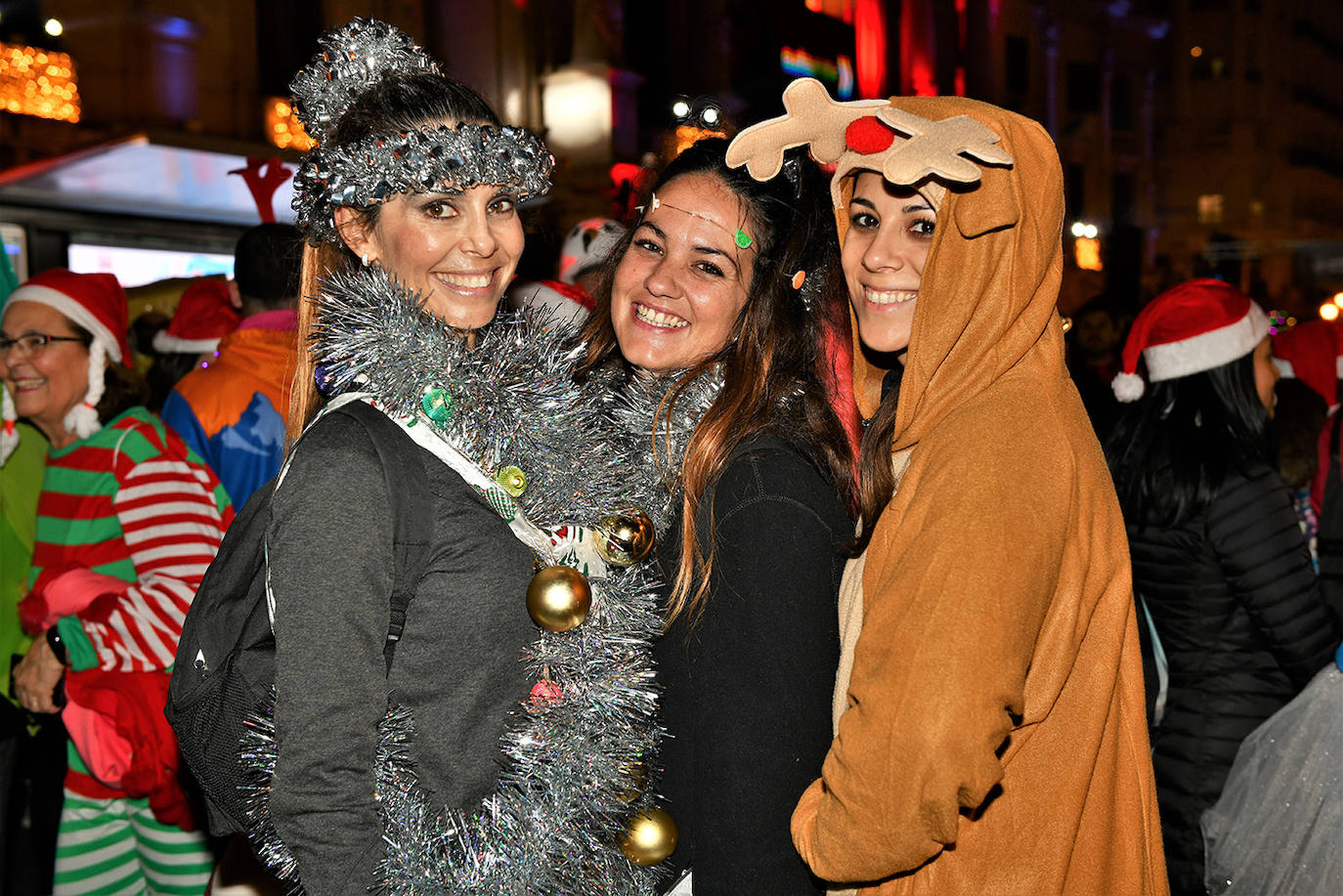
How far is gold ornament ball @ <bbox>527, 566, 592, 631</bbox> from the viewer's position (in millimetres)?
1714

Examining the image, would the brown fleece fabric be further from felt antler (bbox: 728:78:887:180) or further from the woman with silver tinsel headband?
the woman with silver tinsel headband

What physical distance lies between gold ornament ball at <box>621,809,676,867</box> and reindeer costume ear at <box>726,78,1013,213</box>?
1.21 m

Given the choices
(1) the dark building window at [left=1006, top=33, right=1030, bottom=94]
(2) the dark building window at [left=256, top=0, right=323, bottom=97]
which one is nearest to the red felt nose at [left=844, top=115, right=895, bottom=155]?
(2) the dark building window at [left=256, top=0, right=323, bottom=97]

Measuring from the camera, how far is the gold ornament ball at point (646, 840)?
1886mm

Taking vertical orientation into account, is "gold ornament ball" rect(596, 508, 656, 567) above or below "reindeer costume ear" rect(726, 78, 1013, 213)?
below

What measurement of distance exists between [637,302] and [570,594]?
902 mm

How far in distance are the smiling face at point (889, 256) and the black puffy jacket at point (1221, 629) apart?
172 centimetres

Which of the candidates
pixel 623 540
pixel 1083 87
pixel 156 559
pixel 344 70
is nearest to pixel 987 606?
pixel 623 540

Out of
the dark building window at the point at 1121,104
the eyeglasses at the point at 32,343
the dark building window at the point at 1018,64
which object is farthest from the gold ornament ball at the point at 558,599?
the dark building window at the point at 1121,104

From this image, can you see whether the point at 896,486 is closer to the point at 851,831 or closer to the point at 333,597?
→ the point at 851,831

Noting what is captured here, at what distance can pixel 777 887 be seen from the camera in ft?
5.63

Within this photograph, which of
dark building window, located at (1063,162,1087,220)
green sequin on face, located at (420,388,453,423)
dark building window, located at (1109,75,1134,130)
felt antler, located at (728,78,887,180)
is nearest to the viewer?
green sequin on face, located at (420,388,453,423)

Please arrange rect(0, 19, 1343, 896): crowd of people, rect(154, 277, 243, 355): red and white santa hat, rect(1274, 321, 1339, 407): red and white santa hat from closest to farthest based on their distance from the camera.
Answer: rect(0, 19, 1343, 896): crowd of people < rect(154, 277, 243, 355): red and white santa hat < rect(1274, 321, 1339, 407): red and white santa hat

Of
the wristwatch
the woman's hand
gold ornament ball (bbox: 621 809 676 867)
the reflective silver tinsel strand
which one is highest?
the reflective silver tinsel strand
